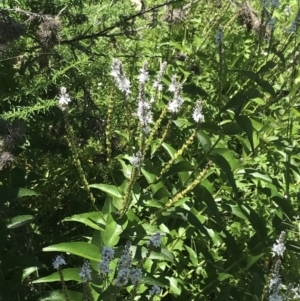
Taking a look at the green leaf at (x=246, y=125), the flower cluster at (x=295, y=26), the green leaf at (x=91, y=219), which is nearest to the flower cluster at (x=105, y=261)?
the green leaf at (x=91, y=219)

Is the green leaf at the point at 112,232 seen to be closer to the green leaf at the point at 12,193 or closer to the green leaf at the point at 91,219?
the green leaf at the point at 91,219

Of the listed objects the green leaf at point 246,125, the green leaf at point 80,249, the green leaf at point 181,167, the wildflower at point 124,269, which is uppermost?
the green leaf at point 246,125

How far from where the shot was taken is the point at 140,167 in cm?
134

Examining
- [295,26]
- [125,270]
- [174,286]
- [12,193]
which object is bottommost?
[125,270]

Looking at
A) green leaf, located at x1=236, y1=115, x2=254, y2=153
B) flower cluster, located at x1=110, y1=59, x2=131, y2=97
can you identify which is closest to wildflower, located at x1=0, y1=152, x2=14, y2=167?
flower cluster, located at x1=110, y1=59, x2=131, y2=97

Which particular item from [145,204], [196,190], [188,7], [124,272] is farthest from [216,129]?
[188,7]

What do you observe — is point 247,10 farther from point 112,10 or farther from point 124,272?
point 124,272

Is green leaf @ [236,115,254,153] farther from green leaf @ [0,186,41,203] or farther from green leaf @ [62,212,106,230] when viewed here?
green leaf @ [0,186,41,203]

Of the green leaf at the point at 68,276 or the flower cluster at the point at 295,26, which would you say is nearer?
the green leaf at the point at 68,276

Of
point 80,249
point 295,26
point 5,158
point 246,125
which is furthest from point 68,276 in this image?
point 295,26

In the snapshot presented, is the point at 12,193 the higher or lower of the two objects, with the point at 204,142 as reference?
lower

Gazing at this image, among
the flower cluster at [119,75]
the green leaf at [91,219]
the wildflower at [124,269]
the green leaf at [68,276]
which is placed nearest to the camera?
the wildflower at [124,269]

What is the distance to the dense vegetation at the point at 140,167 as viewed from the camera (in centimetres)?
147

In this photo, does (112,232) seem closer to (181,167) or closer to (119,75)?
(181,167)
